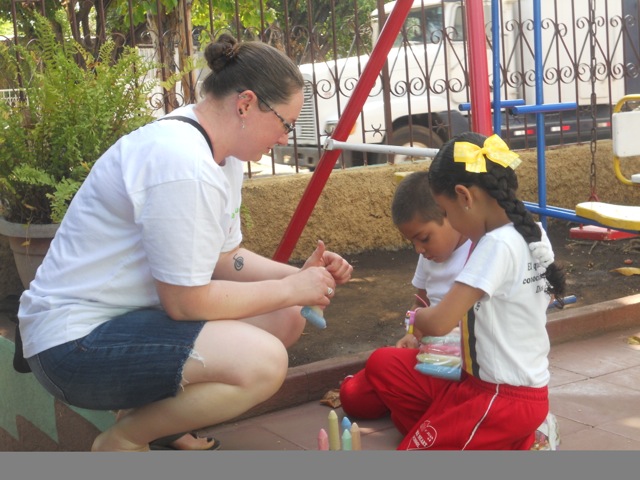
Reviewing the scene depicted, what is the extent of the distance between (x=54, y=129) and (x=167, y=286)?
5.17ft

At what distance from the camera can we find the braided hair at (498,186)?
2475 millimetres

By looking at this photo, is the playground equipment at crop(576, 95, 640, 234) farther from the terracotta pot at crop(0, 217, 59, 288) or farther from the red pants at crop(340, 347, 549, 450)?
the terracotta pot at crop(0, 217, 59, 288)

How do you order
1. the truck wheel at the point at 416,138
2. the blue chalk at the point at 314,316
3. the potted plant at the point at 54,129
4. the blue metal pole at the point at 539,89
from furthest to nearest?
the truck wheel at the point at 416,138
the blue metal pole at the point at 539,89
the potted plant at the point at 54,129
the blue chalk at the point at 314,316

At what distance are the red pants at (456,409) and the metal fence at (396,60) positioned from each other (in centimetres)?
184

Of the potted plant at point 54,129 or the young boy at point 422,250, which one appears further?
the potted plant at point 54,129

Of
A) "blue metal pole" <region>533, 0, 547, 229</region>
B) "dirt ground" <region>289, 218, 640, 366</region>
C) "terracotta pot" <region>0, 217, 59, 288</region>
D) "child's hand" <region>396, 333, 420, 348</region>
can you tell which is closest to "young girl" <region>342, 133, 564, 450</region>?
"child's hand" <region>396, 333, 420, 348</region>

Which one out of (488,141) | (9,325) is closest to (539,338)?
(488,141)

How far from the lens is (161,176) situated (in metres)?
2.24

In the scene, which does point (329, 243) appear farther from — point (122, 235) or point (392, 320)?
point (122, 235)

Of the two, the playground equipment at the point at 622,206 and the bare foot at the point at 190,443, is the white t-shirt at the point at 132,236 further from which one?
the playground equipment at the point at 622,206

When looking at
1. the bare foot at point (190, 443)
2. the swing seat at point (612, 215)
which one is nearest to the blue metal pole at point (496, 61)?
the swing seat at point (612, 215)

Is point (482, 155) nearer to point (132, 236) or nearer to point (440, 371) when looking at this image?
point (440, 371)

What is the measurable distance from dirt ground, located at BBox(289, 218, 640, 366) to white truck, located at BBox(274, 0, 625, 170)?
846mm

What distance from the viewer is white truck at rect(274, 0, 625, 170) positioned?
6219 millimetres
